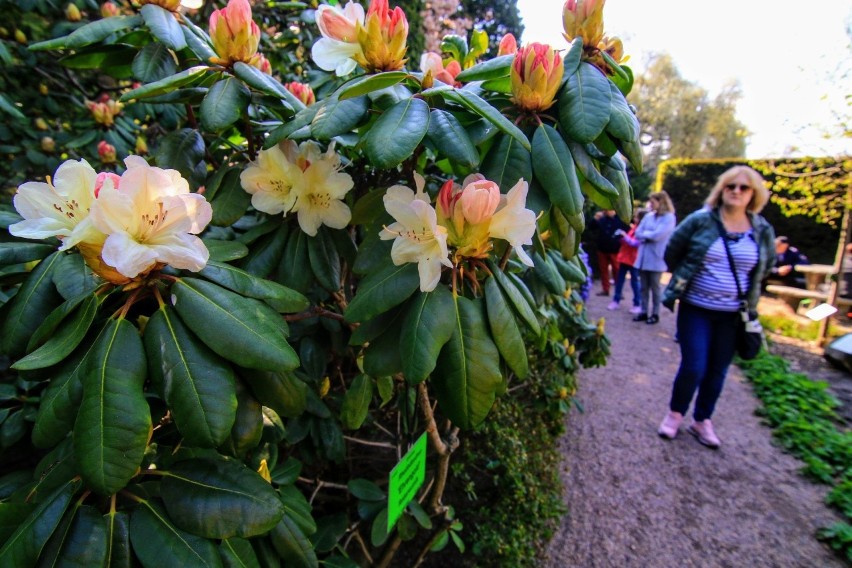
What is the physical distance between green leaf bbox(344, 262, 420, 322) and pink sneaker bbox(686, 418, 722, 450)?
329cm

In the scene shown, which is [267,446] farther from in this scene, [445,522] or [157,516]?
[445,522]

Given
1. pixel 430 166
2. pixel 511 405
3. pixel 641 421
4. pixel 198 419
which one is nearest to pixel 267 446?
pixel 198 419

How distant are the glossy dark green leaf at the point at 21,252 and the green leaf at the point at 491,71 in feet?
2.94

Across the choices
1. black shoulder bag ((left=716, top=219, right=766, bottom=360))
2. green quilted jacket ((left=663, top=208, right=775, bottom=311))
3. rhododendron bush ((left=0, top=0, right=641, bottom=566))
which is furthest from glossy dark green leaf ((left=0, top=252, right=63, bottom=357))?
black shoulder bag ((left=716, top=219, right=766, bottom=360))

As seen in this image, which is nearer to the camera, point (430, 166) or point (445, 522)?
point (430, 166)

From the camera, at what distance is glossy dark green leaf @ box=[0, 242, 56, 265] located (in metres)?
0.75

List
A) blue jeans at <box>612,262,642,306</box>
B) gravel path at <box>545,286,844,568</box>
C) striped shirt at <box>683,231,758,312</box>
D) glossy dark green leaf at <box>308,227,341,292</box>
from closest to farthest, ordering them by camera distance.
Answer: glossy dark green leaf at <box>308,227,341,292</box>, gravel path at <box>545,286,844,568</box>, striped shirt at <box>683,231,758,312</box>, blue jeans at <box>612,262,642,306</box>

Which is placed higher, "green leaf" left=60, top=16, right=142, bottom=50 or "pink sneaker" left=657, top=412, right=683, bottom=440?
"green leaf" left=60, top=16, right=142, bottom=50

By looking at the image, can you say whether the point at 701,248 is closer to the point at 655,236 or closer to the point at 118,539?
the point at 655,236

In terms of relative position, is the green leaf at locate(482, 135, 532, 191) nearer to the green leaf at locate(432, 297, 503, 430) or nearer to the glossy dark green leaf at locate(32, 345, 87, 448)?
the green leaf at locate(432, 297, 503, 430)

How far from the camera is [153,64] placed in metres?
1.00

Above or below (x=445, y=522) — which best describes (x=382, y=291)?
above

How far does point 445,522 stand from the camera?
5.73 ft

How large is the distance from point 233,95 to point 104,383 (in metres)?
0.61
